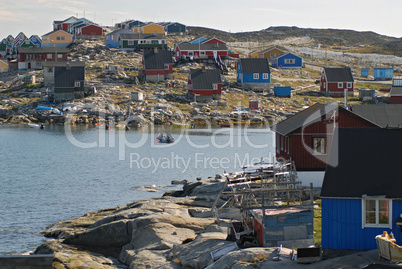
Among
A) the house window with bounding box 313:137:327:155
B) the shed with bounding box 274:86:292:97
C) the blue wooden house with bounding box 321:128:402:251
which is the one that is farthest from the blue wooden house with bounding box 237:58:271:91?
the blue wooden house with bounding box 321:128:402:251

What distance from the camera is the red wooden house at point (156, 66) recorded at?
11038 cm

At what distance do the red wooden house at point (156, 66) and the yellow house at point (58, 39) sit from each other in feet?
120

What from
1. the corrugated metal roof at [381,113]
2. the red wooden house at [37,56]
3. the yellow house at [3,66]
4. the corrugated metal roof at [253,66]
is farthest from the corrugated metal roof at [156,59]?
the corrugated metal roof at [381,113]

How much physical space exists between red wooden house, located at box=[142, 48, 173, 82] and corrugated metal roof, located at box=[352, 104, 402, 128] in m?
70.0

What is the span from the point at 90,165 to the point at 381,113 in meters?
33.9

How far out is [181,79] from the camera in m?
113

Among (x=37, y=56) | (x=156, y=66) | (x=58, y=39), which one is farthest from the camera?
(x=58, y=39)

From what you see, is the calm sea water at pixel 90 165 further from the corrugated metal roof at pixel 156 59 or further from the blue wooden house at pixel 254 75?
the blue wooden house at pixel 254 75

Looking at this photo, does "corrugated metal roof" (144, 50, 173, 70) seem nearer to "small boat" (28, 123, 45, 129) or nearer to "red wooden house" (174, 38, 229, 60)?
"red wooden house" (174, 38, 229, 60)

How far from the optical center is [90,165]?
6700cm

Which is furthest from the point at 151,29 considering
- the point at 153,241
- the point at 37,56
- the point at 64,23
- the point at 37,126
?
the point at 153,241

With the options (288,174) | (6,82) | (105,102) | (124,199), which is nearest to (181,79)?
(105,102)

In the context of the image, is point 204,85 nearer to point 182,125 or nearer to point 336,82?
point 182,125

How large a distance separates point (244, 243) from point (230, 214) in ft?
22.0
